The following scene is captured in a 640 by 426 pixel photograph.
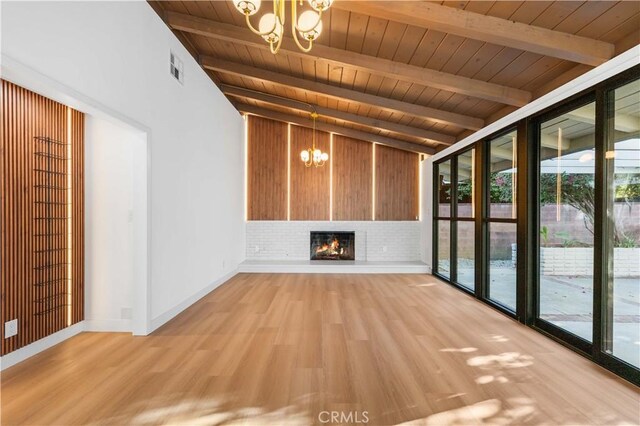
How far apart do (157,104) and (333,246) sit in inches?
186

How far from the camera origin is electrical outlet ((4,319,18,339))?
2.35m

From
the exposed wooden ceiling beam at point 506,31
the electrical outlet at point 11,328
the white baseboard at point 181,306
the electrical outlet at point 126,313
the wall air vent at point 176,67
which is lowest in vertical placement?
the white baseboard at point 181,306

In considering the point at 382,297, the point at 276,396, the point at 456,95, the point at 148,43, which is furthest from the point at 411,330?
the point at 148,43

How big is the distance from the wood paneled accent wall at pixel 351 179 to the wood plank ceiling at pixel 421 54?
1.30 m

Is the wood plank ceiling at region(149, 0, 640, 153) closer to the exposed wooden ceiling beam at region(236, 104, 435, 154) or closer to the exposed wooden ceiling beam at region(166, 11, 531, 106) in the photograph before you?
the exposed wooden ceiling beam at region(166, 11, 531, 106)

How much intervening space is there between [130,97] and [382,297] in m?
4.04

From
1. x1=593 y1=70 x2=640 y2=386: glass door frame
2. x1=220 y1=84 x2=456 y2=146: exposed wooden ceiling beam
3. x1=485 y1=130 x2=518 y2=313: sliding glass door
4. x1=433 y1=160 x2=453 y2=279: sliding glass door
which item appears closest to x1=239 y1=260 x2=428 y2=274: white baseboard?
x1=433 y1=160 x2=453 y2=279: sliding glass door

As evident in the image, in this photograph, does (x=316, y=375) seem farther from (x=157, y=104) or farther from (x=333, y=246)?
(x=333, y=246)

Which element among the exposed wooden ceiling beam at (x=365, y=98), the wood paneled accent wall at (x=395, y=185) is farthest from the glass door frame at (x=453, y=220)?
the wood paneled accent wall at (x=395, y=185)

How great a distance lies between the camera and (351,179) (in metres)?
7.01

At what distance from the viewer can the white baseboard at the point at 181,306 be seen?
321 centimetres

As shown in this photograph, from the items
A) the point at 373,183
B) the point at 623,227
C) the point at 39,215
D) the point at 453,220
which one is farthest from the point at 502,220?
the point at 39,215

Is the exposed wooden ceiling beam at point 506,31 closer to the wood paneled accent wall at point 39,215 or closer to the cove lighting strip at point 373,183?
the wood paneled accent wall at point 39,215

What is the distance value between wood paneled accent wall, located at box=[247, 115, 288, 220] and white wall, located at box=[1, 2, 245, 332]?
1223mm
